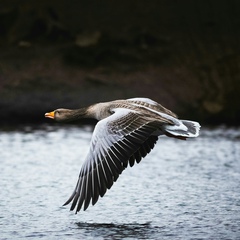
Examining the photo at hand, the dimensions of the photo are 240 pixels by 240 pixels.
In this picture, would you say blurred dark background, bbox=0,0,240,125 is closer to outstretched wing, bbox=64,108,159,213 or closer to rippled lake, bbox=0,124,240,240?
rippled lake, bbox=0,124,240,240

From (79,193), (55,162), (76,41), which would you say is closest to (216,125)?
(76,41)

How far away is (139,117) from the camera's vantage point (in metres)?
8.34

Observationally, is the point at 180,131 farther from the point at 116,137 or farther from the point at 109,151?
the point at 109,151

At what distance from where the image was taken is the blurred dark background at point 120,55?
15.3 metres

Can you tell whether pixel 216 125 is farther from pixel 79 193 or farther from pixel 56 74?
pixel 79 193

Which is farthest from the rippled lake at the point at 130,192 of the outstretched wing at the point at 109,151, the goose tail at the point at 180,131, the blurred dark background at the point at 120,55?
the blurred dark background at the point at 120,55

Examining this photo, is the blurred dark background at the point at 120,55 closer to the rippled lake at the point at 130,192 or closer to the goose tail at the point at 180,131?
the rippled lake at the point at 130,192

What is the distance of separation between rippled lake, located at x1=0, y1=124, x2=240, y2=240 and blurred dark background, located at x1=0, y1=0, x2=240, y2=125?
1.47 meters

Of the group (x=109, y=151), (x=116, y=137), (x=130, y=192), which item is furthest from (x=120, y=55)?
(x=109, y=151)

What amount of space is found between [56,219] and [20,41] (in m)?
8.15

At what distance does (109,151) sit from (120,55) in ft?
26.0

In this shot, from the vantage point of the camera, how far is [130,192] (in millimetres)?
9453

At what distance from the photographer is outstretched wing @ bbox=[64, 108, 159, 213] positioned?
7699 mm

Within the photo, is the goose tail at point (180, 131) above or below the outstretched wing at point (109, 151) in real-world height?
above
